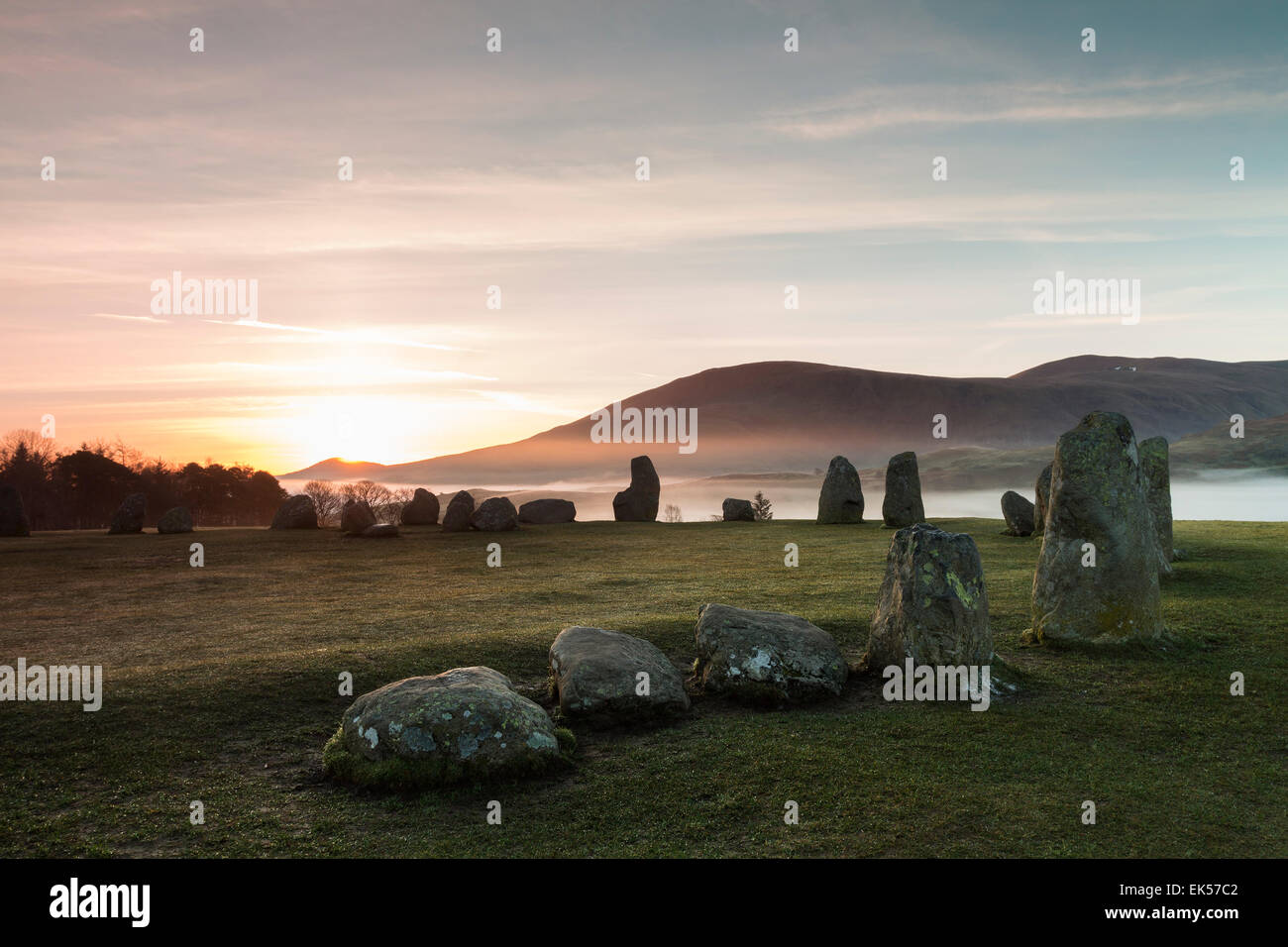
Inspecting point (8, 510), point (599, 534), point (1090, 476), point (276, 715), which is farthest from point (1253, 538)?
point (8, 510)

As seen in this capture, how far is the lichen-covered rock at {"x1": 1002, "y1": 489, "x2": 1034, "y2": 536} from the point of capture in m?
26.6

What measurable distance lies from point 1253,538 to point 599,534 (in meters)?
20.0

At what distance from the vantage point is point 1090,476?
12195mm

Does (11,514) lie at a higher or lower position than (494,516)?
higher

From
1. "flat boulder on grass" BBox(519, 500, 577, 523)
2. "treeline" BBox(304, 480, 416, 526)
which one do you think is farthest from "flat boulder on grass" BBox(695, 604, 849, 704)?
"treeline" BBox(304, 480, 416, 526)

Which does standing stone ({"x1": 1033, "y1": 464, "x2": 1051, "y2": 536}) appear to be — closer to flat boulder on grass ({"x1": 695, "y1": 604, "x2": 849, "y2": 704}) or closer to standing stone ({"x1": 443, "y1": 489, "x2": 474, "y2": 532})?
flat boulder on grass ({"x1": 695, "y1": 604, "x2": 849, "y2": 704})

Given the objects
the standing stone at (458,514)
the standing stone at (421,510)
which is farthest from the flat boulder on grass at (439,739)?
the standing stone at (421,510)

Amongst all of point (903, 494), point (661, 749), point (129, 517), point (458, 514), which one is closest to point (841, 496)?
point (903, 494)

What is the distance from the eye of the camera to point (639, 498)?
123 feet

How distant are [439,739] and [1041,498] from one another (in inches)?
820

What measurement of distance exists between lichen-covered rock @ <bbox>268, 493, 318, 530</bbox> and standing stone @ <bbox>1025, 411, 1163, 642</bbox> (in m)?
28.9

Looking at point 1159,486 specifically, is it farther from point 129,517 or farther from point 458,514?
point 129,517

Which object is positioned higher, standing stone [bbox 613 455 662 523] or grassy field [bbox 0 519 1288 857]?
standing stone [bbox 613 455 662 523]
